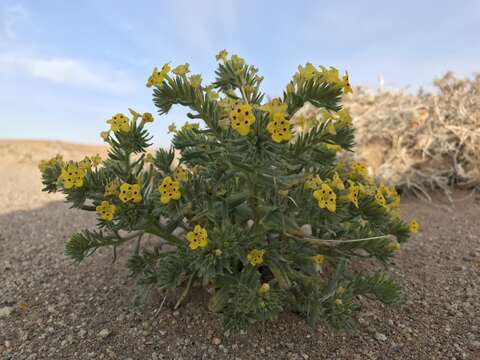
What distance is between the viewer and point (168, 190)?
194cm

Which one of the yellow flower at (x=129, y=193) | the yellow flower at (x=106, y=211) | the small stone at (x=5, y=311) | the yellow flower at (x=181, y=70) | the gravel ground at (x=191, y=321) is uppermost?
the yellow flower at (x=181, y=70)

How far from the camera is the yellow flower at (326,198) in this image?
185 centimetres

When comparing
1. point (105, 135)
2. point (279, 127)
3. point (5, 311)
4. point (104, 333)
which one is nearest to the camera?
point (279, 127)

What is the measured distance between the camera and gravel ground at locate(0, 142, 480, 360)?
222 cm

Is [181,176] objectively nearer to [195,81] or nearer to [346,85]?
[195,81]

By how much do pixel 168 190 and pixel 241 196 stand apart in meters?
0.37

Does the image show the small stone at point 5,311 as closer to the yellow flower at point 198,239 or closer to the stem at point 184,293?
the stem at point 184,293

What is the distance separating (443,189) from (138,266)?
4412mm

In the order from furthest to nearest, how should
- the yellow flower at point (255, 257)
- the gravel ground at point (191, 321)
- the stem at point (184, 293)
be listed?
the stem at point (184, 293)
the gravel ground at point (191, 321)
the yellow flower at point (255, 257)

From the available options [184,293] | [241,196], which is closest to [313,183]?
[241,196]

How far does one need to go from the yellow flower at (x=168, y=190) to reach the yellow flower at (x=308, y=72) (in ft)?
2.57

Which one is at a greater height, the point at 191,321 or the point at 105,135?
the point at 105,135

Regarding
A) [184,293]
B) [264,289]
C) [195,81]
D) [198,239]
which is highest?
[195,81]

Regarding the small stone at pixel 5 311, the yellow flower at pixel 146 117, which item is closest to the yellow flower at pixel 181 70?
the yellow flower at pixel 146 117
